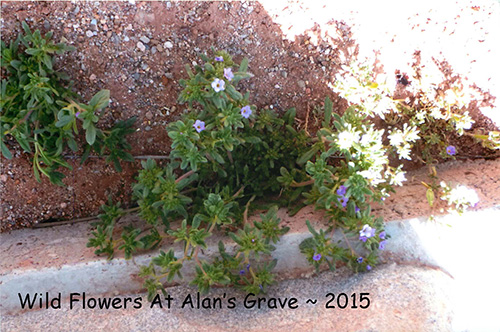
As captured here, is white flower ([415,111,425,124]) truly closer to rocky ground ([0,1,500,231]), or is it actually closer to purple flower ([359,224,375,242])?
rocky ground ([0,1,500,231])

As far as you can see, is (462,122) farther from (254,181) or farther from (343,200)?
(254,181)

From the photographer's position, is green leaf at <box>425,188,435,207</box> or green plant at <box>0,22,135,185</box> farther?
green leaf at <box>425,188,435,207</box>

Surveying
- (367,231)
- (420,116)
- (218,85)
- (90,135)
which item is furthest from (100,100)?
(420,116)

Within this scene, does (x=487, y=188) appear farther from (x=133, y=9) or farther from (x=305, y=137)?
(x=133, y=9)

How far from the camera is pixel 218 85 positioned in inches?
100

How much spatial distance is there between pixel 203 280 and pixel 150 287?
0.32 m

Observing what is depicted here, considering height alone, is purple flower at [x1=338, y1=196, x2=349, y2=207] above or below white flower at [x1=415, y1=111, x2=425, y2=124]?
below

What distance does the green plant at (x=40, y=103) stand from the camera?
8.95 ft

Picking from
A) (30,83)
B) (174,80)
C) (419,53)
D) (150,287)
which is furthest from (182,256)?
(419,53)

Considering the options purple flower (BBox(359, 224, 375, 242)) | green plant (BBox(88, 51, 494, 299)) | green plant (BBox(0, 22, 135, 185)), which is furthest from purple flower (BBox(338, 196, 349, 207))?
green plant (BBox(0, 22, 135, 185))

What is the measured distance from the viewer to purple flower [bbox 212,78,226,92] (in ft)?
8.28

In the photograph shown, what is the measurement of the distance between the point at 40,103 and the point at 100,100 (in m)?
0.35

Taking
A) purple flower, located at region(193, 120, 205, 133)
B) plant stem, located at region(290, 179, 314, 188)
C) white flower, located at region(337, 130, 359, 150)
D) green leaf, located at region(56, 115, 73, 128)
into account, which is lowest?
plant stem, located at region(290, 179, 314, 188)

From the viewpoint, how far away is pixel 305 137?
119 inches
